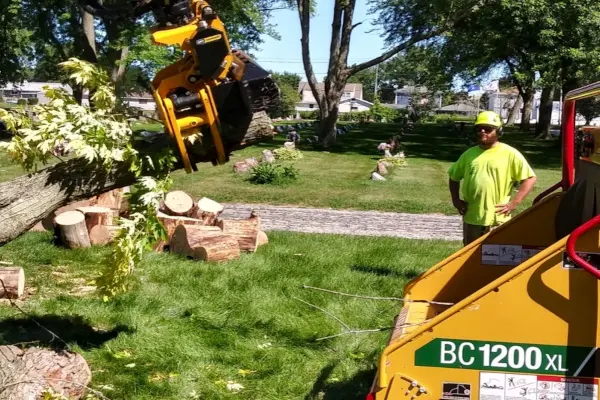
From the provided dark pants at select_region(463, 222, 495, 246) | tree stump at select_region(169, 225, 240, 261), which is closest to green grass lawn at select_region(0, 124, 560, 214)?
tree stump at select_region(169, 225, 240, 261)

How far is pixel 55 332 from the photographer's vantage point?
615 centimetres

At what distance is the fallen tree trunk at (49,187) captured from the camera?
4.72 m

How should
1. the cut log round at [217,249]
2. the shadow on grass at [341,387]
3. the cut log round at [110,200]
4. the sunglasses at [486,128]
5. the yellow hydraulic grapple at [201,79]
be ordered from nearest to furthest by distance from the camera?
the yellow hydraulic grapple at [201,79] < the shadow on grass at [341,387] < the sunglasses at [486,128] < the cut log round at [217,249] < the cut log round at [110,200]

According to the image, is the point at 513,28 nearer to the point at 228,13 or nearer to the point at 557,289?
the point at 228,13

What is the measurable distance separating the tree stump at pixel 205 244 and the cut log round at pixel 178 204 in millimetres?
1131

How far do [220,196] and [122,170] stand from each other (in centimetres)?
1029

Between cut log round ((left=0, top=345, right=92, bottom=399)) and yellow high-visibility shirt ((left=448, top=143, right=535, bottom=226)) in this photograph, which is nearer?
cut log round ((left=0, top=345, right=92, bottom=399))

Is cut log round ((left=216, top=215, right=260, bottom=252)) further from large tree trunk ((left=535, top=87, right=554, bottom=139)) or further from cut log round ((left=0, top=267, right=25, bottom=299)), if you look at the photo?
large tree trunk ((left=535, top=87, right=554, bottom=139))

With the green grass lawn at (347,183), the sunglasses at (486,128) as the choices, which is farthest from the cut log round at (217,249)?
the green grass lawn at (347,183)

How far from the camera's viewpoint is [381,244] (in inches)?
407

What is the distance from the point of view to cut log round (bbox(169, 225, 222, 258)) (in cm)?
902

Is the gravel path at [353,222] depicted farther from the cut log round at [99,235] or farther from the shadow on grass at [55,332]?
the shadow on grass at [55,332]

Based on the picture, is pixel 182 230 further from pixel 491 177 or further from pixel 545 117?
pixel 545 117

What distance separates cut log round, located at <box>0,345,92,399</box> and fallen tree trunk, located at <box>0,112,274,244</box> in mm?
762
